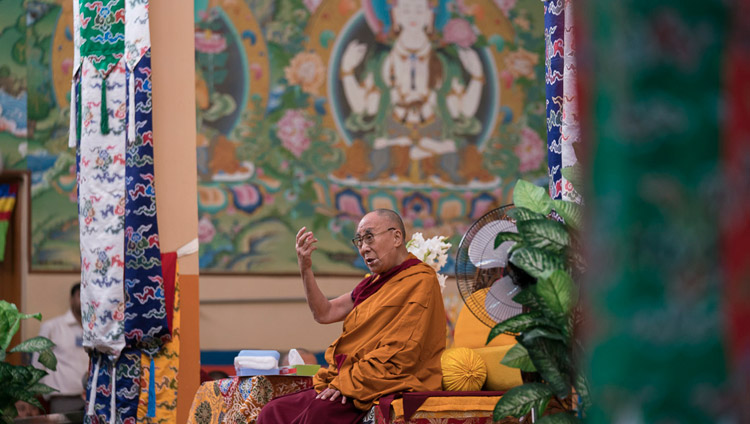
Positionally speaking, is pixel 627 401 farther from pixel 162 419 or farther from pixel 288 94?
pixel 288 94

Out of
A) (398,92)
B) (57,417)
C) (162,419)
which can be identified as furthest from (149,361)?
(398,92)

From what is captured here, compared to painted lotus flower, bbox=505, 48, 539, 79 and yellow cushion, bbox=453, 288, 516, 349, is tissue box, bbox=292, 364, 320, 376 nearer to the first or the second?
yellow cushion, bbox=453, 288, 516, 349

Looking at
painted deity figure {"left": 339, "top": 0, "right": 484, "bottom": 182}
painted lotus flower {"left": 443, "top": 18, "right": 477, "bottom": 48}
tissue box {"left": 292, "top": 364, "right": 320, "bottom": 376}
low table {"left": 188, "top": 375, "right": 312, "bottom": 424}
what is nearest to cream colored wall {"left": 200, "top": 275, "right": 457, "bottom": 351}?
painted deity figure {"left": 339, "top": 0, "right": 484, "bottom": 182}

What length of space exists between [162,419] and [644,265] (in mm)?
3883

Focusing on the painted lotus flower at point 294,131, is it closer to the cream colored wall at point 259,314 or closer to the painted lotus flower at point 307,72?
the painted lotus flower at point 307,72

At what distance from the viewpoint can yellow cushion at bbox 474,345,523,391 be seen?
361cm

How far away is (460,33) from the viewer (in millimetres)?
8328

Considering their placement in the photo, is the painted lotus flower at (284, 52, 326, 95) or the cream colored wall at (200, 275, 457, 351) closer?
the cream colored wall at (200, 275, 457, 351)

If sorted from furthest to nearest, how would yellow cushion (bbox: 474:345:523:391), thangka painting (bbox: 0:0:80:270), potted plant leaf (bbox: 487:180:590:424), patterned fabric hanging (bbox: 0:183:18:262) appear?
thangka painting (bbox: 0:0:80:270)
patterned fabric hanging (bbox: 0:183:18:262)
yellow cushion (bbox: 474:345:523:391)
potted plant leaf (bbox: 487:180:590:424)

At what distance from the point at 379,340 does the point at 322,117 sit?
4579mm

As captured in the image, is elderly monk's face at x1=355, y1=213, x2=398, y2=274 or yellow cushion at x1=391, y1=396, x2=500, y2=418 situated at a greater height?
elderly monk's face at x1=355, y1=213, x2=398, y2=274

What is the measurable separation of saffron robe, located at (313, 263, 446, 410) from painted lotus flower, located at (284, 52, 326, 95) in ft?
14.3

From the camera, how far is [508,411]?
7.95 ft

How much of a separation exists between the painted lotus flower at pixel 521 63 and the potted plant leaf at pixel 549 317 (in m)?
6.08
